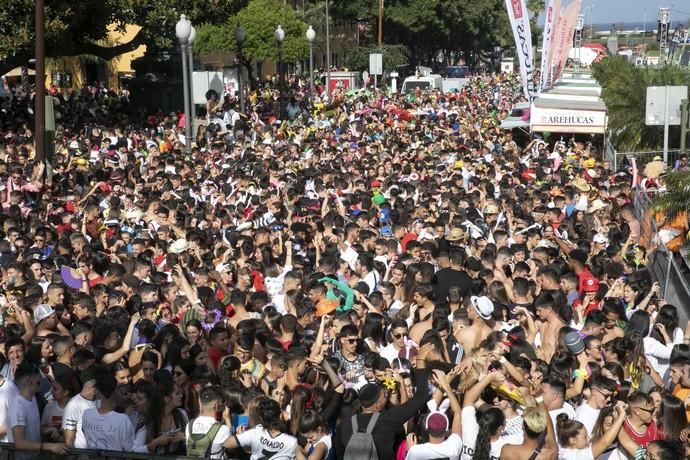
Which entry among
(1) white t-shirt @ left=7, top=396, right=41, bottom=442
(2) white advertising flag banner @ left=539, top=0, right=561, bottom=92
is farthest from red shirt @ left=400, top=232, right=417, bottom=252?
(2) white advertising flag banner @ left=539, top=0, right=561, bottom=92

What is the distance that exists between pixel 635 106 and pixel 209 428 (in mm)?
22873

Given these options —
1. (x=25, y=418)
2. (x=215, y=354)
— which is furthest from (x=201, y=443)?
(x=215, y=354)

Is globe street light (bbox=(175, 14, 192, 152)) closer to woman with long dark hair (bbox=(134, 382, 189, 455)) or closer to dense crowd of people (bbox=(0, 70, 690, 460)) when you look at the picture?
dense crowd of people (bbox=(0, 70, 690, 460))

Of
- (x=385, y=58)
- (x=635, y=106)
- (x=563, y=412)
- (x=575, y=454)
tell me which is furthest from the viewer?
(x=385, y=58)

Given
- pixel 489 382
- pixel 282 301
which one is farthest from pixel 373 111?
pixel 489 382

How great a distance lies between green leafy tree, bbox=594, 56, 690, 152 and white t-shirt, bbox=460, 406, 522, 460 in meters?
21.2

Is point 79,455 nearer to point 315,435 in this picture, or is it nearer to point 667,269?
point 315,435

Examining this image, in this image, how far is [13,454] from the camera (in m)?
6.50

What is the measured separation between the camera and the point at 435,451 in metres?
6.29

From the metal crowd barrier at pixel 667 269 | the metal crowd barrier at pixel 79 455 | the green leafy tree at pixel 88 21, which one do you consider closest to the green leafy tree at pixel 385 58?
the green leafy tree at pixel 88 21

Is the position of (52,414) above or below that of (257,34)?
below

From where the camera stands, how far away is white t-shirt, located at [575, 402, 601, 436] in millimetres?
6832

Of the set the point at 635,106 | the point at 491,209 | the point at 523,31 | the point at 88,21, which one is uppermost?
the point at 88,21

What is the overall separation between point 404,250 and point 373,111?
865 inches
